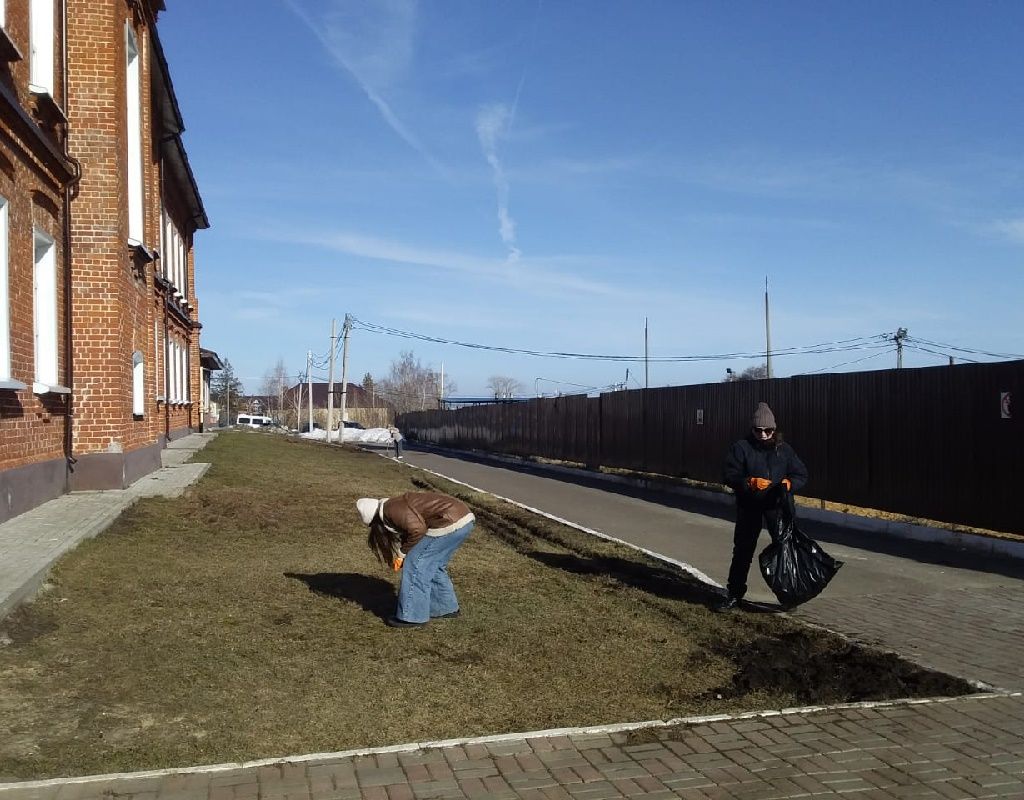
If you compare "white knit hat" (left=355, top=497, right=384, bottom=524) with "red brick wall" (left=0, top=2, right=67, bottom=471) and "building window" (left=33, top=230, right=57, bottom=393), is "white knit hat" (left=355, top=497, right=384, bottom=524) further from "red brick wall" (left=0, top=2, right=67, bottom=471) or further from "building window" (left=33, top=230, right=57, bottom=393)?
"building window" (left=33, top=230, right=57, bottom=393)

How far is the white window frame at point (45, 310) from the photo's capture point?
11.7 m

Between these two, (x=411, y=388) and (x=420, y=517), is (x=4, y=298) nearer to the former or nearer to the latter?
(x=420, y=517)

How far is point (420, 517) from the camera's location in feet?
22.4

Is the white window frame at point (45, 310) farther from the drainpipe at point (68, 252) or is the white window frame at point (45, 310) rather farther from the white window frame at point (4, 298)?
the white window frame at point (4, 298)

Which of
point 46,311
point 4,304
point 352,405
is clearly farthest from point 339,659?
point 352,405

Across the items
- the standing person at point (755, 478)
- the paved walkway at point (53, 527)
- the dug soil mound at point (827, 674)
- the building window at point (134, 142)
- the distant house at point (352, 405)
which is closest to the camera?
the dug soil mound at point (827, 674)

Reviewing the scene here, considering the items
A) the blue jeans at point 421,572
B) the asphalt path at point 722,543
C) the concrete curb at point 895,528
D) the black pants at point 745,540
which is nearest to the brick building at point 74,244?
the blue jeans at point 421,572

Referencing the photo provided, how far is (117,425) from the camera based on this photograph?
12789mm

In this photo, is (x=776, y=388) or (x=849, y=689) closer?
(x=849, y=689)

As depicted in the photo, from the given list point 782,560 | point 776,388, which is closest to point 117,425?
point 782,560

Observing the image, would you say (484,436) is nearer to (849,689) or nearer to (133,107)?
(133,107)

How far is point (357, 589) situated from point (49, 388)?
5.19 m

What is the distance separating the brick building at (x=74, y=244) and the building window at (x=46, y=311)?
2 centimetres

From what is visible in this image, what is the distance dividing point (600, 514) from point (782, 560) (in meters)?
8.31
